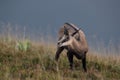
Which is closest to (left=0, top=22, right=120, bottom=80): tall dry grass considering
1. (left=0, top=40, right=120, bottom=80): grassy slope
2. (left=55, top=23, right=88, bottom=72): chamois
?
(left=0, top=40, right=120, bottom=80): grassy slope

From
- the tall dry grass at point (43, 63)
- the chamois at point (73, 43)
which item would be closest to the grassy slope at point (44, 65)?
the tall dry grass at point (43, 63)

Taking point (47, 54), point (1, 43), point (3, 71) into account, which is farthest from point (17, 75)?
point (1, 43)

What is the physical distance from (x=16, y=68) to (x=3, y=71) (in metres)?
0.80

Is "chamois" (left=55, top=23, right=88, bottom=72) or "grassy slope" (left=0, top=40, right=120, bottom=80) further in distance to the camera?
"chamois" (left=55, top=23, right=88, bottom=72)

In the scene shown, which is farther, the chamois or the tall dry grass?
the chamois

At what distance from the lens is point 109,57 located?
51.3 feet

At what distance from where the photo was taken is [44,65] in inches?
524

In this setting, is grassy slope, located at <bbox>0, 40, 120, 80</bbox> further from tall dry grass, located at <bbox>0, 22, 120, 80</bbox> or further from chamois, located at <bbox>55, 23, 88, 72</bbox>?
chamois, located at <bbox>55, 23, 88, 72</bbox>

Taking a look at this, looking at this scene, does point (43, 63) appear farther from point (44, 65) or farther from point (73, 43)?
point (73, 43)

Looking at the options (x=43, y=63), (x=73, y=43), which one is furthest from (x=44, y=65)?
(x=73, y=43)

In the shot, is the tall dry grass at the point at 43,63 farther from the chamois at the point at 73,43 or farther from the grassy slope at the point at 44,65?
the chamois at the point at 73,43

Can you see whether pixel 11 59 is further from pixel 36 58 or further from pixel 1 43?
pixel 1 43

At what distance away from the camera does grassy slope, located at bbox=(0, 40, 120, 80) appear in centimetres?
1181

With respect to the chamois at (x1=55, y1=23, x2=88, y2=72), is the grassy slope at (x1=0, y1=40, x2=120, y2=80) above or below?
below
